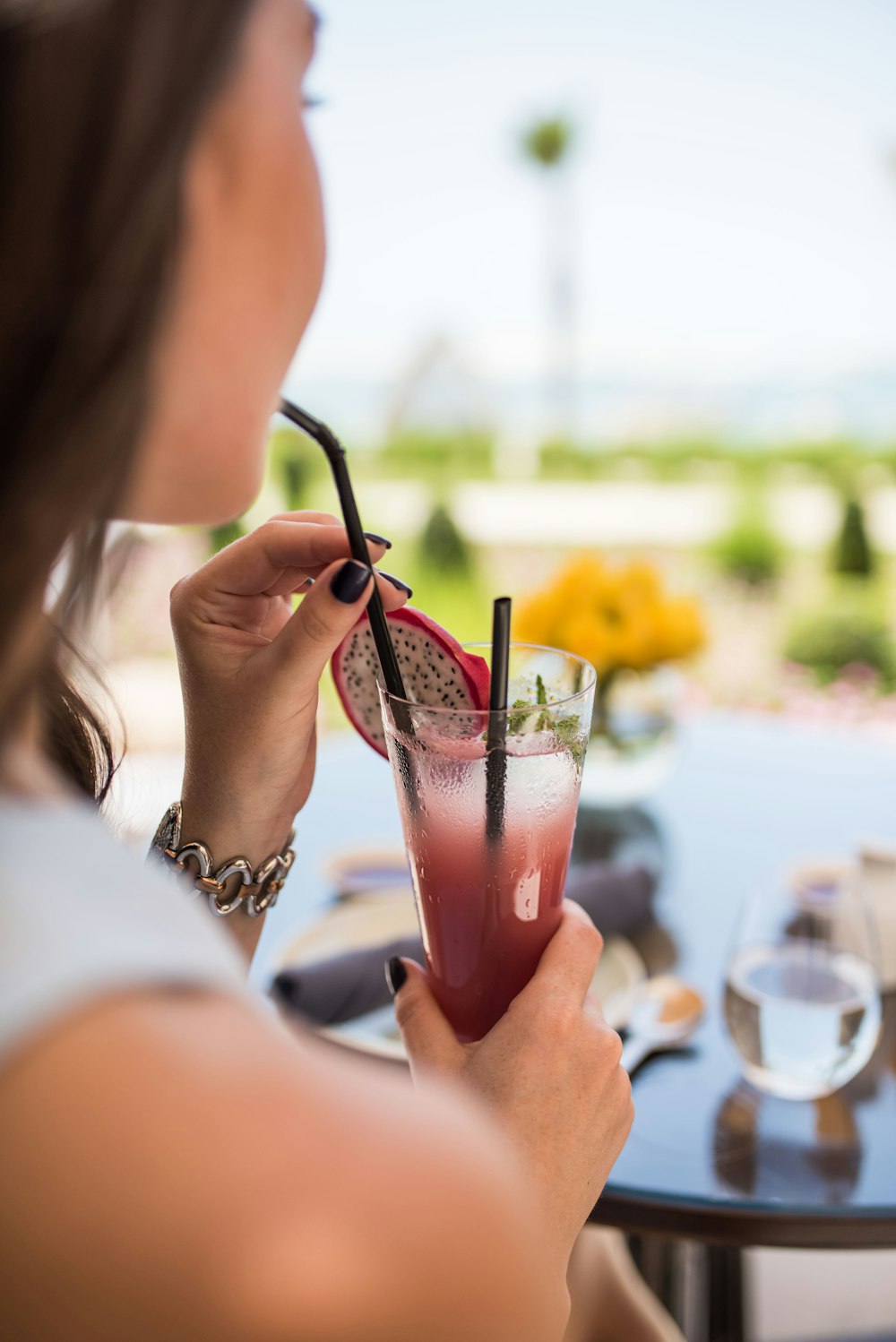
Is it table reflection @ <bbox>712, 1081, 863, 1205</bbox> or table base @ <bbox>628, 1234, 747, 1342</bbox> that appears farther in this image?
table base @ <bbox>628, 1234, 747, 1342</bbox>

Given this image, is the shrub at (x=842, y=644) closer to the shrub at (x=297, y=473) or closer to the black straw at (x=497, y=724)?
the shrub at (x=297, y=473)

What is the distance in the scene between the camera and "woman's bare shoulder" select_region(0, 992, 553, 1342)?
51 cm

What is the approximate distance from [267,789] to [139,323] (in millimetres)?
646

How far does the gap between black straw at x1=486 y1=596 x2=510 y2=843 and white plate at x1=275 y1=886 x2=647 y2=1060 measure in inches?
16.4

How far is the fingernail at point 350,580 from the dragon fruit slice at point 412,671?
0.38 feet

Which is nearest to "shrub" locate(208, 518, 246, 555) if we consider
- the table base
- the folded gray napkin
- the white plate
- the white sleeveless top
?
the table base

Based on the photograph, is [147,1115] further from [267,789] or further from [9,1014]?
[267,789]

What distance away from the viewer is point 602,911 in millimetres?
1548

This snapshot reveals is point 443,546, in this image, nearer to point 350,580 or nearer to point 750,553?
point 750,553

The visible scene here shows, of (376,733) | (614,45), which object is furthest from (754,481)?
(614,45)

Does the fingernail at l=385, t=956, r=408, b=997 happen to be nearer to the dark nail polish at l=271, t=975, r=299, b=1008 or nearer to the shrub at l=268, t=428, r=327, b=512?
the dark nail polish at l=271, t=975, r=299, b=1008

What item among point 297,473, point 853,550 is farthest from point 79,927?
point 297,473

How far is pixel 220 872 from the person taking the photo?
1228 millimetres

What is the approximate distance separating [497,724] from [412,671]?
211 mm
